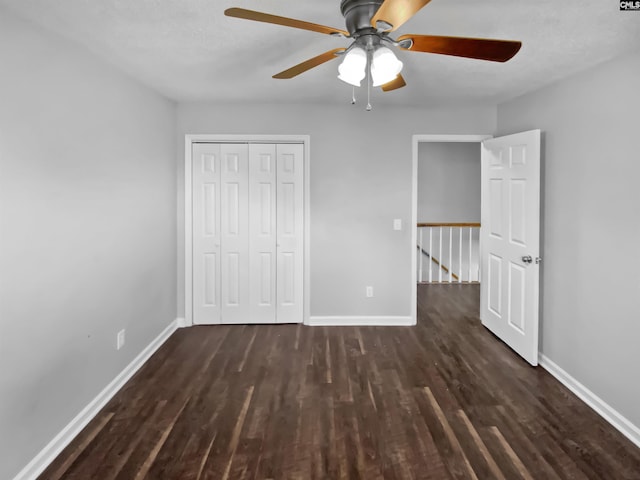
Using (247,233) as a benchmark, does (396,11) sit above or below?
above

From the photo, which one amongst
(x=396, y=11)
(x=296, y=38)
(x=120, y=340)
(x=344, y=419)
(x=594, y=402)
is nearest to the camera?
→ (x=396, y=11)

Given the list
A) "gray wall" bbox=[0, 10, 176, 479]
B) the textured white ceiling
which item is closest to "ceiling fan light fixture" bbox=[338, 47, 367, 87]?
the textured white ceiling

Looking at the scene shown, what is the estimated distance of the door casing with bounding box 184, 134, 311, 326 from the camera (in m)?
4.41

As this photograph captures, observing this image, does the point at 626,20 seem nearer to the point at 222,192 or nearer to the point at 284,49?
the point at 284,49

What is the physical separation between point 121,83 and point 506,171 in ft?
10.9

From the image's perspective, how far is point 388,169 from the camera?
4496mm

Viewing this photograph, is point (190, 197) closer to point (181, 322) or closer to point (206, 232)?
point (206, 232)

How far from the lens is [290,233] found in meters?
4.55

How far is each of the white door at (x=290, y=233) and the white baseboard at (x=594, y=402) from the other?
2.42 m

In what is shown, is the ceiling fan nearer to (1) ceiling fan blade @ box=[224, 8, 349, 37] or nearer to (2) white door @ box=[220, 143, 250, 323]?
(1) ceiling fan blade @ box=[224, 8, 349, 37]

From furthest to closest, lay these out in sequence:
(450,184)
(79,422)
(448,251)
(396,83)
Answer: (450,184), (448,251), (79,422), (396,83)

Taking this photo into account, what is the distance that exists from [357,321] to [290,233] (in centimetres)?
120

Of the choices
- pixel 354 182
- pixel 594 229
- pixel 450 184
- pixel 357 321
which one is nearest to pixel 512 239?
pixel 594 229

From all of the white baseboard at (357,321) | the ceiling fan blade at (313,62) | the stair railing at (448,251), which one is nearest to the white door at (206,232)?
the white baseboard at (357,321)
